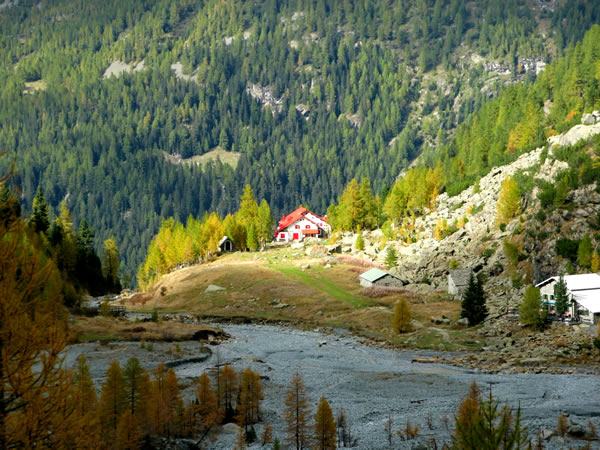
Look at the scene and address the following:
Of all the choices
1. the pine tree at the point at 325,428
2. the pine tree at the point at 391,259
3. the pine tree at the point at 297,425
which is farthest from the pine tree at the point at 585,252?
the pine tree at the point at 325,428

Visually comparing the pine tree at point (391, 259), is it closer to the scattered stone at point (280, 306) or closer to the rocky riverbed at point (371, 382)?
the scattered stone at point (280, 306)

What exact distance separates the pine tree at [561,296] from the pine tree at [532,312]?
77.7 inches

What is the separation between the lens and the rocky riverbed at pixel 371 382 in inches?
1667

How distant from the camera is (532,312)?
7344cm

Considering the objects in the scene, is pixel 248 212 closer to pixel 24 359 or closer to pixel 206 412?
pixel 206 412

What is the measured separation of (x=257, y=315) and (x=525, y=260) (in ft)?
138

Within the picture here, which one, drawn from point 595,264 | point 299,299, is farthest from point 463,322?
point 299,299

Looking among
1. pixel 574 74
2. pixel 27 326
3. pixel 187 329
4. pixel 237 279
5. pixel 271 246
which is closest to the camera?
pixel 27 326

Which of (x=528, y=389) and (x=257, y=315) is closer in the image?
(x=528, y=389)

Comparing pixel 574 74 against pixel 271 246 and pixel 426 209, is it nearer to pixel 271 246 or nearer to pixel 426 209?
pixel 426 209

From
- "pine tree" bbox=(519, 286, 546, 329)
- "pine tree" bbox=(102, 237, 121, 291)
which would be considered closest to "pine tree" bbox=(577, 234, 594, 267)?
"pine tree" bbox=(519, 286, 546, 329)

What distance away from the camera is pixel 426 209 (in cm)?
14400

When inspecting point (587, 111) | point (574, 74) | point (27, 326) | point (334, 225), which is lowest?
point (27, 326)

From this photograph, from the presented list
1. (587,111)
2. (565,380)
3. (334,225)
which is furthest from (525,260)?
(334,225)
